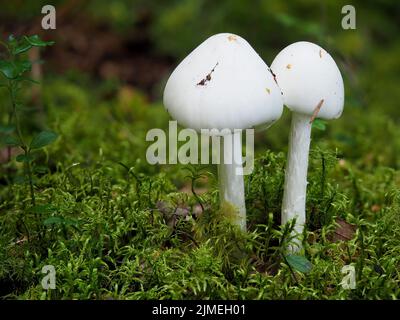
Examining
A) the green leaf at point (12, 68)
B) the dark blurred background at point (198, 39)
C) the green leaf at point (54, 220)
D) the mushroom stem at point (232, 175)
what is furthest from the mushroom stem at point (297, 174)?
the dark blurred background at point (198, 39)

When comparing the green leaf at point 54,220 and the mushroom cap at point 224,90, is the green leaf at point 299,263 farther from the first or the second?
the green leaf at point 54,220

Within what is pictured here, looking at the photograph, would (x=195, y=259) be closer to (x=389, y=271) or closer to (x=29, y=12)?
(x=389, y=271)
